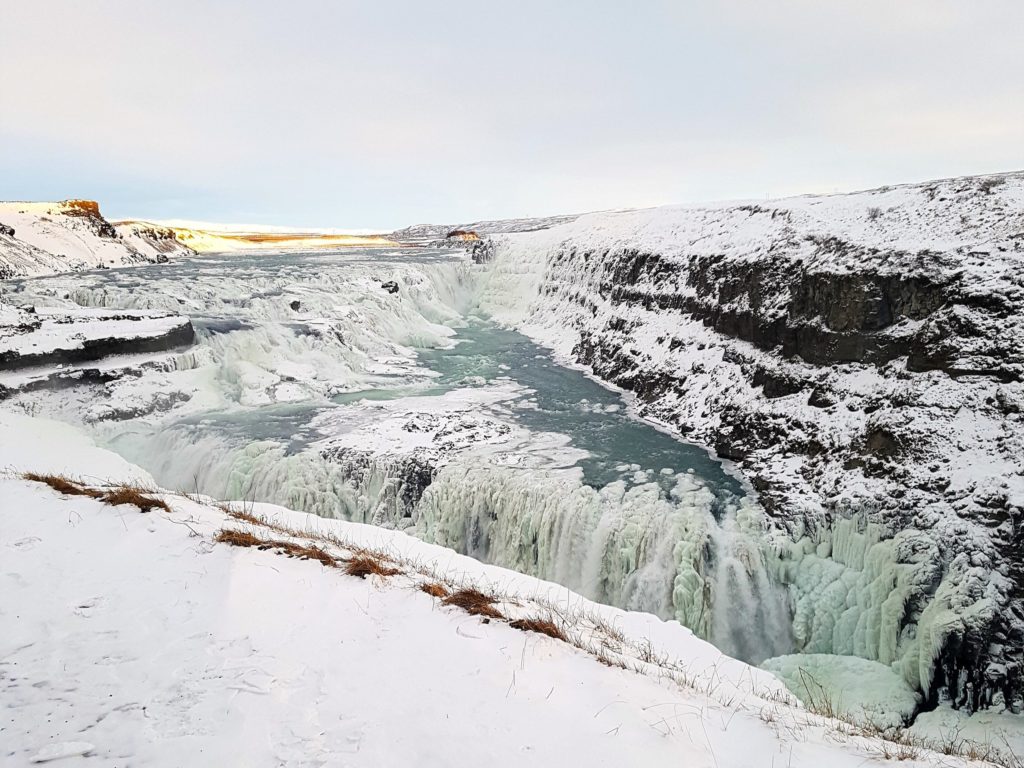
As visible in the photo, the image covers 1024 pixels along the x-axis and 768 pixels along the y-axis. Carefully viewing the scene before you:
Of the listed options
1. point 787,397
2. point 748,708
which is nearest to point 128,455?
point 748,708

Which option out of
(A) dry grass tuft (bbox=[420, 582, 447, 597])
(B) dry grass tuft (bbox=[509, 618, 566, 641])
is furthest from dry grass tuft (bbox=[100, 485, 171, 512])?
(B) dry grass tuft (bbox=[509, 618, 566, 641])

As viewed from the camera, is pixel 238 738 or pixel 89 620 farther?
pixel 89 620

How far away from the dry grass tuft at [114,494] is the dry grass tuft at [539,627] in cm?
456

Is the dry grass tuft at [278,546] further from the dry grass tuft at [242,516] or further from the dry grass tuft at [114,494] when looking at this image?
the dry grass tuft at [114,494]

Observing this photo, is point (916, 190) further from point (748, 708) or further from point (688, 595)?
→ point (748, 708)

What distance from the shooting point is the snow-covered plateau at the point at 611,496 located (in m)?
3.77

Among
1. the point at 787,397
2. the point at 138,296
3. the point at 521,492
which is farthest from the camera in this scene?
the point at 138,296

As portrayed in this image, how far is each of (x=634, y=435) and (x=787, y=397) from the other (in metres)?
3.82

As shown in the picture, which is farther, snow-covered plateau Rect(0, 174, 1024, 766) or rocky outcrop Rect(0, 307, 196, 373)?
rocky outcrop Rect(0, 307, 196, 373)

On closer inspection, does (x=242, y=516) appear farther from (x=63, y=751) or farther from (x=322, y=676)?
(x=63, y=751)

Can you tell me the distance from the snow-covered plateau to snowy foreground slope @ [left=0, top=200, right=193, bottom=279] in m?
18.5

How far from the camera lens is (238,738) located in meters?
3.22

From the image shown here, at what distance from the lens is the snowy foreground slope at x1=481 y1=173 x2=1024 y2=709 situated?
785 centimetres

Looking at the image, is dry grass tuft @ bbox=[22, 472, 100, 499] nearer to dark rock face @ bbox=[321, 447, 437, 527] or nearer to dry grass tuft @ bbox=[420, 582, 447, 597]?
dry grass tuft @ bbox=[420, 582, 447, 597]
